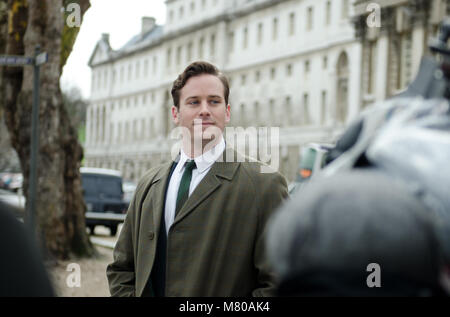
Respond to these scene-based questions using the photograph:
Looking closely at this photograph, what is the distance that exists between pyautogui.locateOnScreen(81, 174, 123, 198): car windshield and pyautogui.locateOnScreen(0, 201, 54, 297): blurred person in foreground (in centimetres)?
2891

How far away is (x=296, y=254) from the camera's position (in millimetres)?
833

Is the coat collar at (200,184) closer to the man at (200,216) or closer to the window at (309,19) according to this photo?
the man at (200,216)

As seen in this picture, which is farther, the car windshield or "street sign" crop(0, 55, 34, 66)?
the car windshield

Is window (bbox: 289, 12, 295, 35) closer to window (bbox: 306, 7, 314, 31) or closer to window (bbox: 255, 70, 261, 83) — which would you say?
window (bbox: 306, 7, 314, 31)

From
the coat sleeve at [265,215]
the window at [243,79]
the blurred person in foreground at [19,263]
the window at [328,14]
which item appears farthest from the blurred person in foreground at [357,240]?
the window at [243,79]

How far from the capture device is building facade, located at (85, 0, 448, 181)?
51.8m

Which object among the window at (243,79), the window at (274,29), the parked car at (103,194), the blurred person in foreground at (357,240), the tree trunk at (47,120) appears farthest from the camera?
the window at (243,79)

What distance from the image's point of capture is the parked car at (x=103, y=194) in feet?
95.0

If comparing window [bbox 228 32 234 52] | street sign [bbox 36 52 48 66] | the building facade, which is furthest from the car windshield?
window [bbox 228 32 234 52]

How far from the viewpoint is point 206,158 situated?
2.98 m

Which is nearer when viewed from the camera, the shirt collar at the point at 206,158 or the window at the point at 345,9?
the shirt collar at the point at 206,158

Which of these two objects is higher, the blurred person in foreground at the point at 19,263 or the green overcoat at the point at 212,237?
the blurred person in foreground at the point at 19,263

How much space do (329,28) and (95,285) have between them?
156ft

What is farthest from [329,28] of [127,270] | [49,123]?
[127,270]
